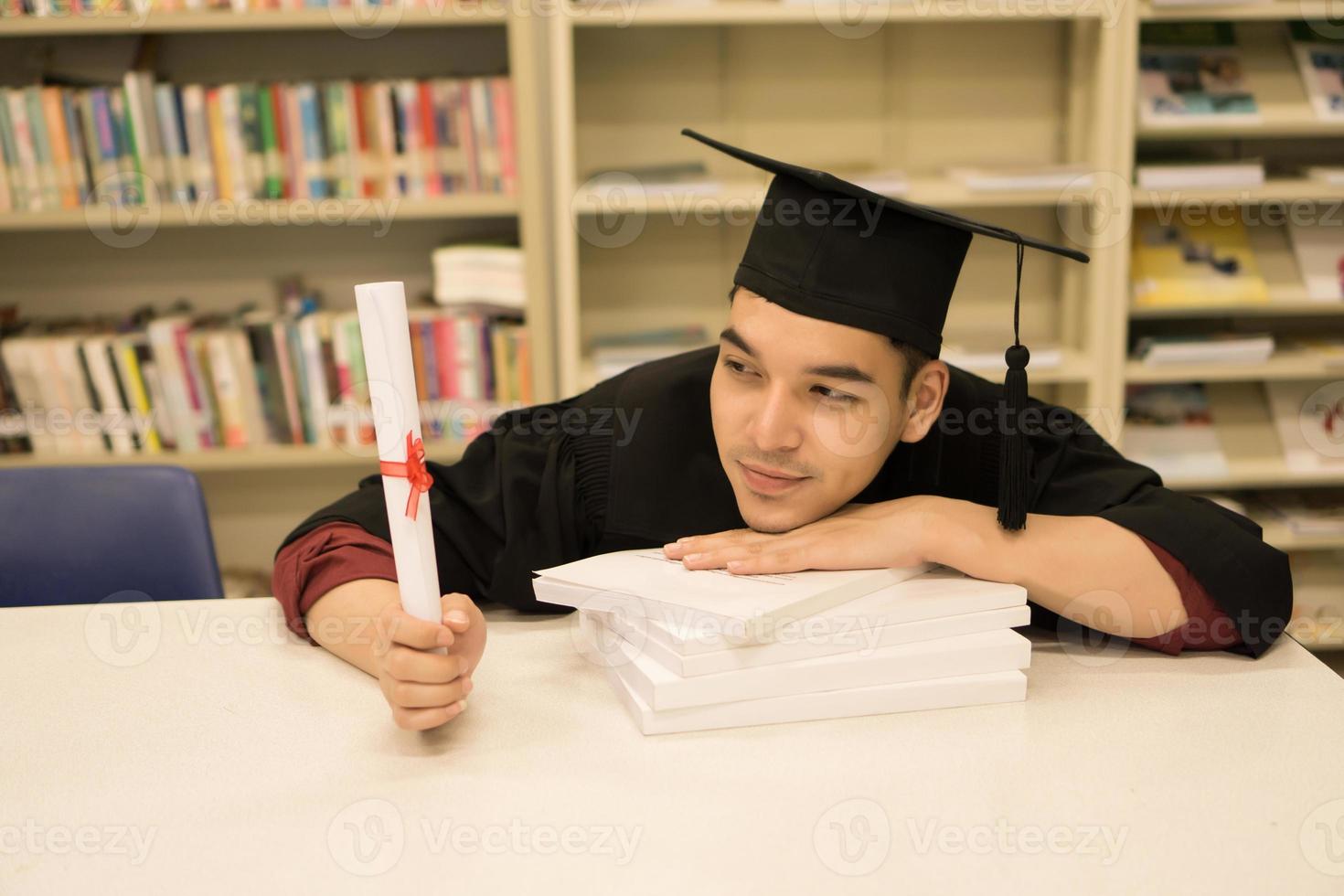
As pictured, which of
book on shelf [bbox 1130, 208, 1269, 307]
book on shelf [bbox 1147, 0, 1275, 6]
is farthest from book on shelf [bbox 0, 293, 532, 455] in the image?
book on shelf [bbox 1147, 0, 1275, 6]

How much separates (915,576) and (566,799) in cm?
48

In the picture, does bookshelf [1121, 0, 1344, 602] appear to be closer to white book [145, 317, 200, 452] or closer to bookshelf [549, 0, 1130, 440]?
bookshelf [549, 0, 1130, 440]

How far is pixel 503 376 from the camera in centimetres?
294

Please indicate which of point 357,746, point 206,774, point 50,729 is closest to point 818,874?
point 357,746

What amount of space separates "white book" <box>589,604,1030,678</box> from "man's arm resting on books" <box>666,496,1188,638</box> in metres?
0.09

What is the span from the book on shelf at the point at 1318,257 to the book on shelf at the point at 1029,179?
2.25ft

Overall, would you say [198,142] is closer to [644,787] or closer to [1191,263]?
[644,787]

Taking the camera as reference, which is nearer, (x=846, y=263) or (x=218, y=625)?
(x=846, y=263)

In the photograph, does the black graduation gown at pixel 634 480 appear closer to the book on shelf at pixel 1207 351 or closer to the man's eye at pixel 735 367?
the man's eye at pixel 735 367

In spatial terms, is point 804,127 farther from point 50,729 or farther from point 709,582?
point 50,729

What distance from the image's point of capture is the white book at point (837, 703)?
1.11 m

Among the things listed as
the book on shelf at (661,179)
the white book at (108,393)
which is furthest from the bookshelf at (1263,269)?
the white book at (108,393)

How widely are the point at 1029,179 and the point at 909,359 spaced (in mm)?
1660

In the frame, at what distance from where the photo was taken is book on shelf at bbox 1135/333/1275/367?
2930mm
